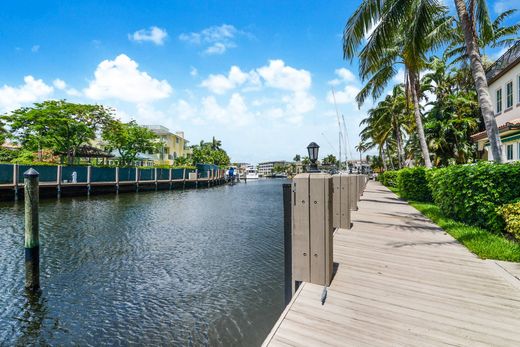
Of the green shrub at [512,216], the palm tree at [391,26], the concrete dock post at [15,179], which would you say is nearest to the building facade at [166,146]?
the concrete dock post at [15,179]

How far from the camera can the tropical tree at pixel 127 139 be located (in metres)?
37.4

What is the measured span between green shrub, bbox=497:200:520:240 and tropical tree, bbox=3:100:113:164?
119 ft

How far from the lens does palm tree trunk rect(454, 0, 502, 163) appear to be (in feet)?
25.0

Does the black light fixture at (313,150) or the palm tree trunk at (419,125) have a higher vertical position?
the palm tree trunk at (419,125)

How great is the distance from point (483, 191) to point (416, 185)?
8.45 metres

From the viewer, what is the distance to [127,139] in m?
40.2

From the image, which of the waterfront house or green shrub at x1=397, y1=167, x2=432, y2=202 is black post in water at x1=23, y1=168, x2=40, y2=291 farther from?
the waterfront house

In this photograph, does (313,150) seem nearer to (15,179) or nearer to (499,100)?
(499,100)

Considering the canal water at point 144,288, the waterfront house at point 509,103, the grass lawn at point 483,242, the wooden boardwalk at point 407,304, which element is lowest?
the canal water at point 144,288

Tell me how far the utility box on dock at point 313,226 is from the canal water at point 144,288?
1.42m

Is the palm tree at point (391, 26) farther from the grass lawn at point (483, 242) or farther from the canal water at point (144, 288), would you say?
the canal water at point (144, 288)

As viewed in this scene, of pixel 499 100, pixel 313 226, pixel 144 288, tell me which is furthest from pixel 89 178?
pixel 499 100

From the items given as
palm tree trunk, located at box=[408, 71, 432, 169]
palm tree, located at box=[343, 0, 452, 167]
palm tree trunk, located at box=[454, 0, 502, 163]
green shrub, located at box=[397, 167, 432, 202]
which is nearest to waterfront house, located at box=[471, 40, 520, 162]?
palm tree trunk, located at box=[408, 71, 432, 169]

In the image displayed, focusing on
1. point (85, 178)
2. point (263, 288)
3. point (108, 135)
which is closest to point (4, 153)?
point (108, 135)
